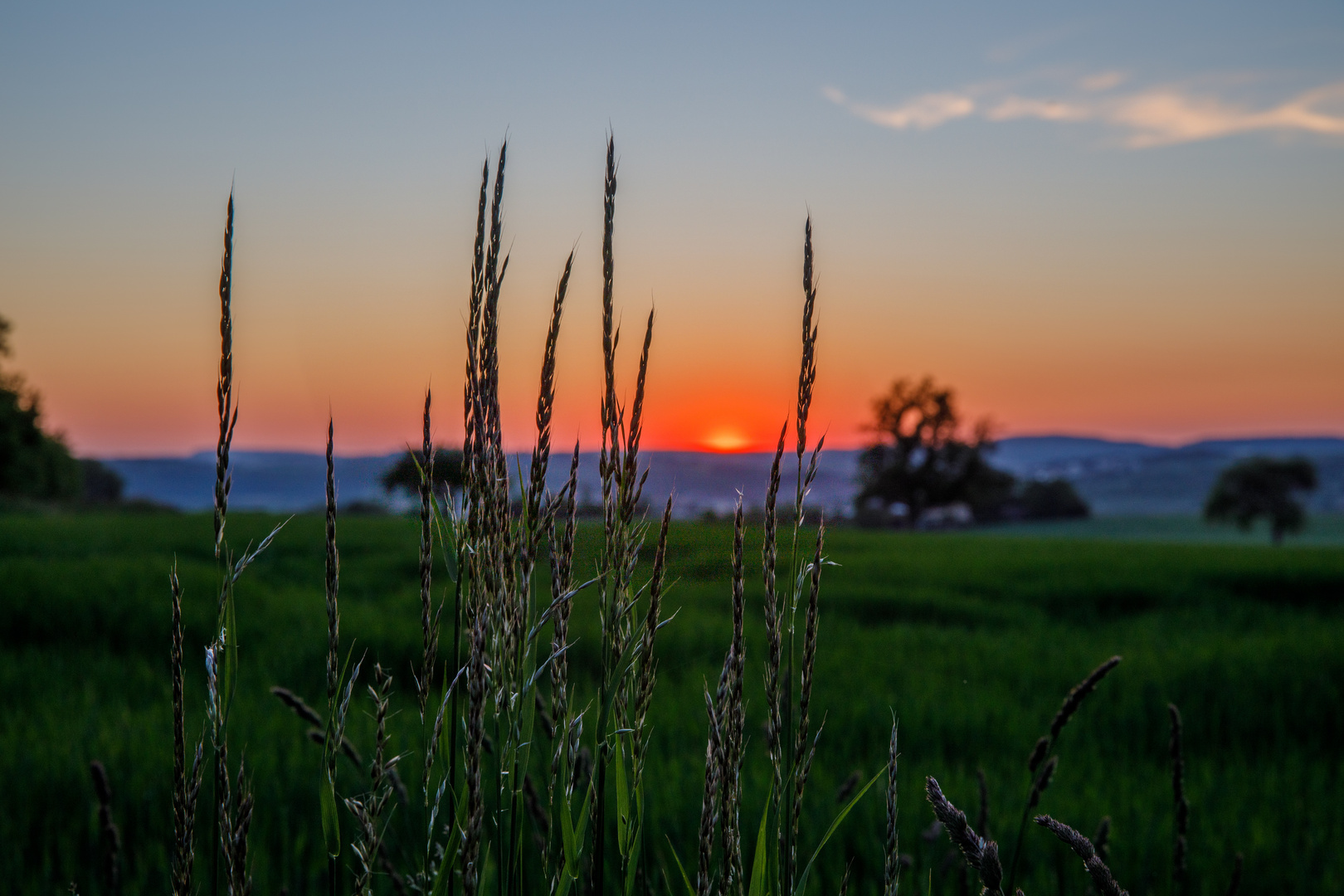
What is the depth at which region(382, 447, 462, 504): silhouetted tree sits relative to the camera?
140 centimetres

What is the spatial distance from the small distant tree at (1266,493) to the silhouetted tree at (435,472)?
262ft

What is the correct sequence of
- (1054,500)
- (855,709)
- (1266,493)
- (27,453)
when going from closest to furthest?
(855,709), (27,453), (1266,493), (1054,500)

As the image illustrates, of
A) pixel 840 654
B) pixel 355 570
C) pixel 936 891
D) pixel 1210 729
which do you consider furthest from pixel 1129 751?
pixel 355 570

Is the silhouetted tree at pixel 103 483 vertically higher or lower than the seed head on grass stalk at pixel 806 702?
lower

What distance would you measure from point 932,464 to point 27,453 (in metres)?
64.8

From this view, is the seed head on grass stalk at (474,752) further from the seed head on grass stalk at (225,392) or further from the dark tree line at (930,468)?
the dark tree line at (930,468)

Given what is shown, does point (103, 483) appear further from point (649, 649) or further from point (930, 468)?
point (649, 649)

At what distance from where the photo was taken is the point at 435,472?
58.0 inches

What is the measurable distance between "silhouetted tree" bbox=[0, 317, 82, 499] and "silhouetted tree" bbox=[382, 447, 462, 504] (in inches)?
2403

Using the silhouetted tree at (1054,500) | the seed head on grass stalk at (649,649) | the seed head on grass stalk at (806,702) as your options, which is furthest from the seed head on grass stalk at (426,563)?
the silhouetted tree at (1054,500)

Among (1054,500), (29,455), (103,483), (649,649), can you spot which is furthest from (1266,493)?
(103,483)

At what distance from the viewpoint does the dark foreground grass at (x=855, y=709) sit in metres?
3.47

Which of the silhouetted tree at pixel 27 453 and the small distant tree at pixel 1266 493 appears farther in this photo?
the small distant tree at pixel 1266 493

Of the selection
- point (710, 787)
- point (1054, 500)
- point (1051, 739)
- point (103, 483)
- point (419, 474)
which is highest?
point (419, 474)
